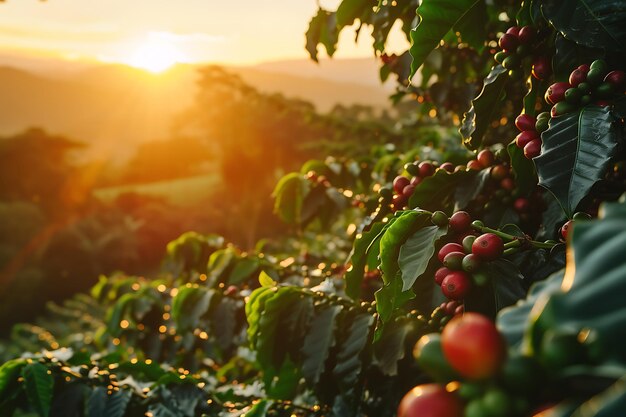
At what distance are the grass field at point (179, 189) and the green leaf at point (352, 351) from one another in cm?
2529

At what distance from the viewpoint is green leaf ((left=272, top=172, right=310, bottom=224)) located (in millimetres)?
2628

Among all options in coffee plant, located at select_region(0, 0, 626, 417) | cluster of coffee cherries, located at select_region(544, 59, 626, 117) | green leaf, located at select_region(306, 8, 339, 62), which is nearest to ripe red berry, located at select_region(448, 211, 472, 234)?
coffee plant, located at select_region(0, 0, 626, 417)

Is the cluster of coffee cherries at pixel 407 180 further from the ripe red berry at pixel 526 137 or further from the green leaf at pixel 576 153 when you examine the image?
the green leaf at pixel 576 153

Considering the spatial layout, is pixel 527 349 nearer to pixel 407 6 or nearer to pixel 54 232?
pixel 407 6

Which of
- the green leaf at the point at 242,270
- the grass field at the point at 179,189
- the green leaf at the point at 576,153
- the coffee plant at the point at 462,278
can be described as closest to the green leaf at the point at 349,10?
the coffee plant at the point at 462,278

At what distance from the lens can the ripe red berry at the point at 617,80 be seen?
1.22 m

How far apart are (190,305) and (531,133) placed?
5.37 feet

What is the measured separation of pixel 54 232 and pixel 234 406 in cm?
1891

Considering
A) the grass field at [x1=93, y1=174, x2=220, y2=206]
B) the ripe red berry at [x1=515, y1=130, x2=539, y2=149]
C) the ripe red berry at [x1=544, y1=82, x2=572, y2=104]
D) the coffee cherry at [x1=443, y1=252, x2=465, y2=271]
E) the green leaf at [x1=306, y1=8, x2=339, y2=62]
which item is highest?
the green leaf at [x1=306, y1=8, x2=339, y2=62]

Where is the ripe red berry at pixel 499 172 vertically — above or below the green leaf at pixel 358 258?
above

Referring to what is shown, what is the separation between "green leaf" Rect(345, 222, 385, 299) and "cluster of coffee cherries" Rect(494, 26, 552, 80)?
1.90ft

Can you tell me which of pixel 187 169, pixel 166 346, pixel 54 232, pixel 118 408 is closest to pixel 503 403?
pixel 118 408

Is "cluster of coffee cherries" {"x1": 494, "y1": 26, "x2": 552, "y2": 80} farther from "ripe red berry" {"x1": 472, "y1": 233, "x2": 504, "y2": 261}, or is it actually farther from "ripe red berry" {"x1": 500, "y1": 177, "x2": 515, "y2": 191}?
"ripe red berry" {"x1": 472, "y1": 233, "x2": 504, "y2": 261}

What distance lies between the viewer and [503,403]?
49 centimetres
